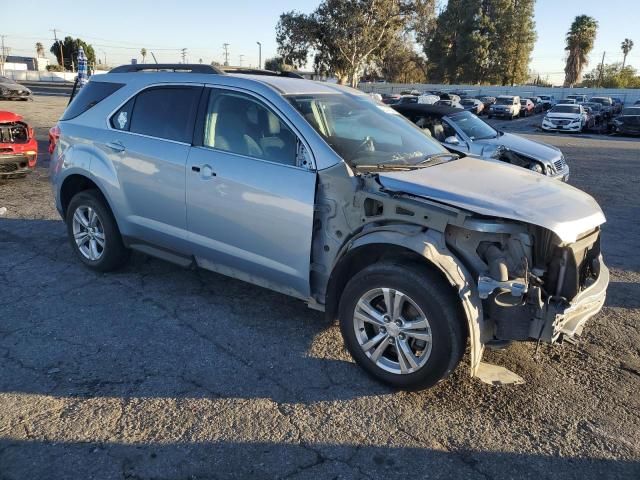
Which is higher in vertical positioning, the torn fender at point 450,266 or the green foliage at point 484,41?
the green foliage at point 484,41

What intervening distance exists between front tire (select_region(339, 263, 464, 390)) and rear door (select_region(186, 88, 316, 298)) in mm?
499

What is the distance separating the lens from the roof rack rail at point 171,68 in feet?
14.7

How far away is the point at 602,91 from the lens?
2222 inches

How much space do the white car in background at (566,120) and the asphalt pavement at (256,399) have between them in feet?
83.8

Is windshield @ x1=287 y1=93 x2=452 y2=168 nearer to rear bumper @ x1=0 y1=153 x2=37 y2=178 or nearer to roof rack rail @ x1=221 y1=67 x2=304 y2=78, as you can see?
roof rack rail @ x1=221 y1=67 x2=304 y2=78

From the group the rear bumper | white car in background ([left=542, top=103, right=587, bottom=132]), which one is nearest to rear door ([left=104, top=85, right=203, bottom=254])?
the rear bumper

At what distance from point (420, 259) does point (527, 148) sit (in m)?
7.38

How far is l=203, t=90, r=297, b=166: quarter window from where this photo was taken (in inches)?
150

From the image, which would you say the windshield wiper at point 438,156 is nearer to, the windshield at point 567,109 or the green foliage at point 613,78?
the windshield at point 567,109

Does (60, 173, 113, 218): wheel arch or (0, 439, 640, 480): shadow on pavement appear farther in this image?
(60, 173, 113, 218): wheel arch

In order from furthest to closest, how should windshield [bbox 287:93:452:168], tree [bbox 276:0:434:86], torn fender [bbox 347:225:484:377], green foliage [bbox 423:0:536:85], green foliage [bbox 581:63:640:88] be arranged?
green foliage [bbox 581:63:640:88], green foliage [bbox 423:0:536:85], tree [bbox 276:0:434:86], windshield [bbox 287:93:452:168], torn fender [bbox 347:225:484:377]

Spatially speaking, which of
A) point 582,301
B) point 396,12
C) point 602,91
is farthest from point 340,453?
point 602,91

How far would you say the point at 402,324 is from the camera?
3.28m

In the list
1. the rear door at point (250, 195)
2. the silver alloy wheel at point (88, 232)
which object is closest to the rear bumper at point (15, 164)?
the silver alloy wheel at point (88, 232)
